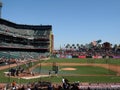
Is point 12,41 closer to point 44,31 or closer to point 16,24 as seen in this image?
point 16,24

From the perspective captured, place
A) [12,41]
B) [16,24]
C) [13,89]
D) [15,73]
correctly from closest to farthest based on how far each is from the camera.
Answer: [13,89], [15,73], [12,41], [16,24]

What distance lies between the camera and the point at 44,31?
149 metres

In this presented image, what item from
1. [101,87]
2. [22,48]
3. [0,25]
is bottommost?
[101,87]

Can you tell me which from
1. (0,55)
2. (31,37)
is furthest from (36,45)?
(0,55)

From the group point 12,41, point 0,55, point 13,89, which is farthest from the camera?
point 12,41

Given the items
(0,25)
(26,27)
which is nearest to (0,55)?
(0,25)

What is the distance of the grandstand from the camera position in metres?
112

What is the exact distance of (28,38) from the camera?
135 m

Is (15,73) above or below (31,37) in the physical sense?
below

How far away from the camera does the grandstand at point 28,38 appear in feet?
366

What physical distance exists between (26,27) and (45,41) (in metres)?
14.8

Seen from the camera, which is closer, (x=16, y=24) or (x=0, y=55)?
(x=0, y=55)

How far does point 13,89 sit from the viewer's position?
1188 inches

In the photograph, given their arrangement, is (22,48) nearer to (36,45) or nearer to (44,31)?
(36,45)
